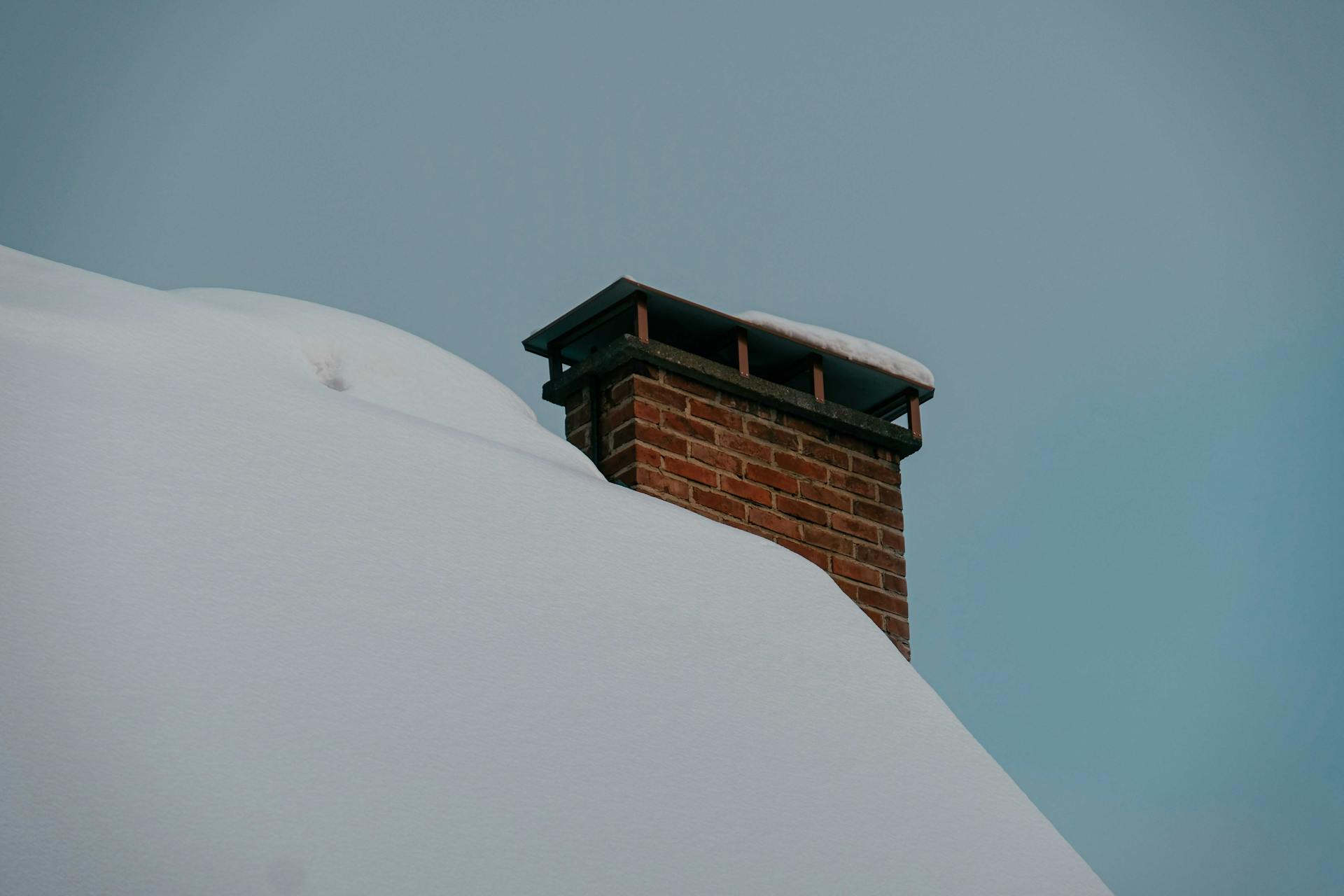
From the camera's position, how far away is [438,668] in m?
1.43

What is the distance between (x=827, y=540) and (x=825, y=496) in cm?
13

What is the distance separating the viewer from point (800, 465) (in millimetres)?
3373

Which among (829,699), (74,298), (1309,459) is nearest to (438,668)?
(829,699)

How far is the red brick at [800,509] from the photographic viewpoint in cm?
327

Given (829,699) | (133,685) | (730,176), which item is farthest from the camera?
(730,176)

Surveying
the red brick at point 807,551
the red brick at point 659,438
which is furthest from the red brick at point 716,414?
the red brick at point 807,551

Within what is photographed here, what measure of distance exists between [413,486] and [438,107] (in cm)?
6370

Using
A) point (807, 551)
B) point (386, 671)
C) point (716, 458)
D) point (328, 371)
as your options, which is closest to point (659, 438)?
point (716, 458)

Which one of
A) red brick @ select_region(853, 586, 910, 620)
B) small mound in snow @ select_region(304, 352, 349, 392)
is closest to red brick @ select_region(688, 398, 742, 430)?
red brick @ select_region(853, 586, 910, 620)

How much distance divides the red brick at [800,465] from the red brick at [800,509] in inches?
3.4

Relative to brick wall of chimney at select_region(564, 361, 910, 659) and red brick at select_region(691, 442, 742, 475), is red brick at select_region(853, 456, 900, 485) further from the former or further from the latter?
red brick at select_region(691, 442, 742, 475)

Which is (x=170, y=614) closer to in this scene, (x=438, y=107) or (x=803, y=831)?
(x=803, y=831)

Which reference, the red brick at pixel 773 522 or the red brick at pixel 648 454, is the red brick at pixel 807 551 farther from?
the red brick at pixel 648 454

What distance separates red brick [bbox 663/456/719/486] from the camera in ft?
10.2
